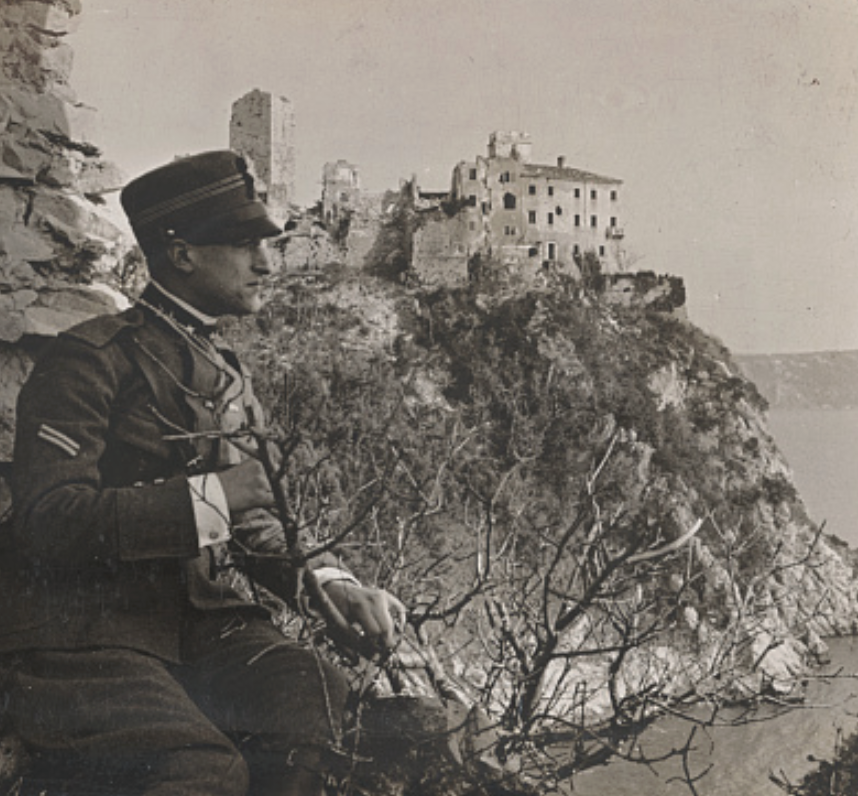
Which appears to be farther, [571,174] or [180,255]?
[571,174]

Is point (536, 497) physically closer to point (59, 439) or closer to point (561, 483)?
point (561, 483)

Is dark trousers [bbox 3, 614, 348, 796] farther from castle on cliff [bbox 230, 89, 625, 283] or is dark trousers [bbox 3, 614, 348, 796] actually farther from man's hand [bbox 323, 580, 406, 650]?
castle on cliff [bbox 230, 89, 625, 283]

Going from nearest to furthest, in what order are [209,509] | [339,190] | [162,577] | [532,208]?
[209,509], [162,577], [339,190], [532,208]

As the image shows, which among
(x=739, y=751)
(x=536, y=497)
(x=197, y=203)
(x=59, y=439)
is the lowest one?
(x=739, y=751)

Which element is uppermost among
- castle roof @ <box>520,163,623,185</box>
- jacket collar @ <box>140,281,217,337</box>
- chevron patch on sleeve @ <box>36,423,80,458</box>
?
castle roof @ <box>520,163,623,185</box>

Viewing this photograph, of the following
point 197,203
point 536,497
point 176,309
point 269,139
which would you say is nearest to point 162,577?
point 176,309

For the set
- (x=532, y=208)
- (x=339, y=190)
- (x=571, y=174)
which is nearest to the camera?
(x=571, y=174)

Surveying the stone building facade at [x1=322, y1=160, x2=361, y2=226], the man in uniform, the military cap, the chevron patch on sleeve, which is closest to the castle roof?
the stone building facade at [x1=322, y1=160, x2=361, y2=226]
